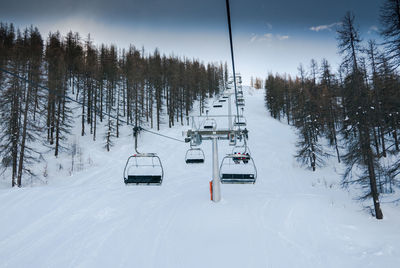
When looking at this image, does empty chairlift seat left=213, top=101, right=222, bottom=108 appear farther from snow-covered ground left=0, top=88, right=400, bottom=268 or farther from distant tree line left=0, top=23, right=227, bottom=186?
snow-covered ground left=0, top=88, right=400, bottom=268

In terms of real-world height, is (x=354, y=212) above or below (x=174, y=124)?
below

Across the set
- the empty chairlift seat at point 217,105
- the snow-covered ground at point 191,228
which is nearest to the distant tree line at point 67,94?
the snow-covered ground at point 191,228

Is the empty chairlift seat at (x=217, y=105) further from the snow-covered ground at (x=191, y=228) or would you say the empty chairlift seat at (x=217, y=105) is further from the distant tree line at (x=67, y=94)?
the snow-covered ground at (x=191, y=228)

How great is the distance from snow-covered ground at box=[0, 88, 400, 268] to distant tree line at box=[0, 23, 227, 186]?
16.4ft

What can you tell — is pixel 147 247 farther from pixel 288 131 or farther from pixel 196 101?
pixel 196 101

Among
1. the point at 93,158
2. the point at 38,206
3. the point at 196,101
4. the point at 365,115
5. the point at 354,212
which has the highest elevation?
the point at 196,101

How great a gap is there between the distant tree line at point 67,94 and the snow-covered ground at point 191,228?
5.00 metres

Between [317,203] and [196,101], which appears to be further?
[196,101]

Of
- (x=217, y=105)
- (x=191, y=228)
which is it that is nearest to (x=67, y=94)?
(x=217, y=105)

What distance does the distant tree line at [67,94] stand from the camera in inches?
649

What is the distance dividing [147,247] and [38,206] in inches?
269

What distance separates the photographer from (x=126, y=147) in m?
26.6

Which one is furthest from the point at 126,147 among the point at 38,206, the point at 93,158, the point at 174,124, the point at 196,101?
the point at 196,101

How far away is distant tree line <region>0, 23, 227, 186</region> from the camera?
16484mm
